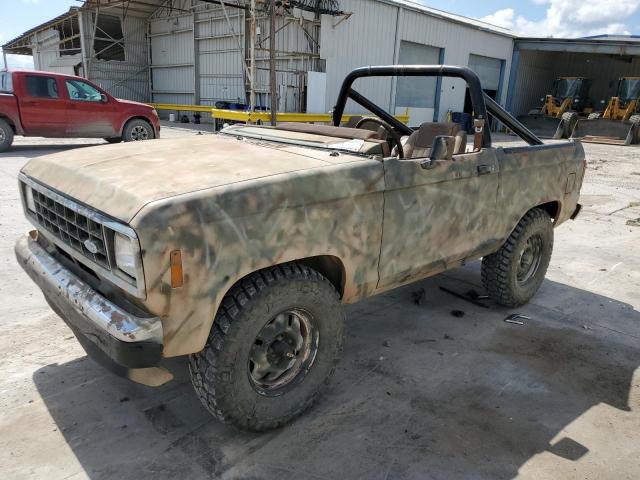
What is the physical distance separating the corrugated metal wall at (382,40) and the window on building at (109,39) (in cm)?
1262

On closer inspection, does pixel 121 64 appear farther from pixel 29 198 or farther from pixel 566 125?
pixel 29 198

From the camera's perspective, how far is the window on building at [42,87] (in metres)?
11.0

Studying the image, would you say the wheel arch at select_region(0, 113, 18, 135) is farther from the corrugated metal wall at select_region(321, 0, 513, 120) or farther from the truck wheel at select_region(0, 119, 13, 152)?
the corrugated metal wall at select_region(321, 0, 513, 120)

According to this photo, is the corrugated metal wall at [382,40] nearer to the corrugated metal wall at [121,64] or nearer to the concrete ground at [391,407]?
the corrugated metal wall at [121,64]

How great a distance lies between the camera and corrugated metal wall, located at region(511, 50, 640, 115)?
2816cm

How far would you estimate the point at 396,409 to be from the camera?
2.84m

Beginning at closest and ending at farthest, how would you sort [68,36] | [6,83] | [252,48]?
[6,83] → [252,48] → [68,36]

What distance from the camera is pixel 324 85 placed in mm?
18359

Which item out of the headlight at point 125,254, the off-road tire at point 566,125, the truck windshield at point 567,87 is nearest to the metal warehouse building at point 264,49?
the truck windshield at point 567,87

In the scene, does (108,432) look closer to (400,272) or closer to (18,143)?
(400,272)

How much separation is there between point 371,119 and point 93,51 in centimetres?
2413

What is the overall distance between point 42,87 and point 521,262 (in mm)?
11020

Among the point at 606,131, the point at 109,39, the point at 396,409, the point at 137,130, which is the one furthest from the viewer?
the point at 109,39

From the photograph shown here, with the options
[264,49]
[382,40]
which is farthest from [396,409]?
[382,40]
